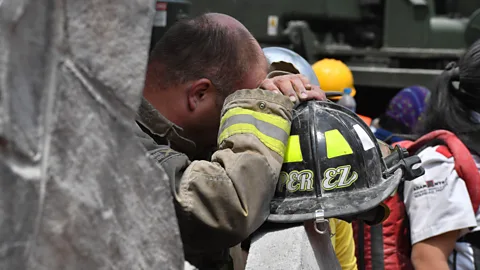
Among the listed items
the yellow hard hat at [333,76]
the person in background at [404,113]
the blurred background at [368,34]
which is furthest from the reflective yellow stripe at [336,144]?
the blurred background at [368,34]

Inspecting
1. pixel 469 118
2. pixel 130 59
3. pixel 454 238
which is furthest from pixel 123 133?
pixel 469 118

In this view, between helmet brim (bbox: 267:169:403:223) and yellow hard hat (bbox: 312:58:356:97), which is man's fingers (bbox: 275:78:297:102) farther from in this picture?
yellow hard hat (bbox: 312:58:356:97)

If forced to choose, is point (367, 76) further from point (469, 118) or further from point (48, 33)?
point (48, 33)

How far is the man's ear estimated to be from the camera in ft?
4.55

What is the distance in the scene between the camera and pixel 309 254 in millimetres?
1233

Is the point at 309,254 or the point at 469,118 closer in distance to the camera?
the point at 309,254

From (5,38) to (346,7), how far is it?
293 inches

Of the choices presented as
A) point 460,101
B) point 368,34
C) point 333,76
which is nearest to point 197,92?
point 460,101

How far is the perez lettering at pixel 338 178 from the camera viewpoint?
129 cm

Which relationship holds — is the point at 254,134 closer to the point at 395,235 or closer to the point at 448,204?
the point at 448,204

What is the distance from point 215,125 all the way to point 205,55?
0.15 m

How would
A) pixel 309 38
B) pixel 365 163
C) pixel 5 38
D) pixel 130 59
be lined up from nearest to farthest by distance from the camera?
pixel 5 38
pixel 130 59
pixel 365 163
pixel 309 38

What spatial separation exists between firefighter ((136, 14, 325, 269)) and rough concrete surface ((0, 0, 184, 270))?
31 cm

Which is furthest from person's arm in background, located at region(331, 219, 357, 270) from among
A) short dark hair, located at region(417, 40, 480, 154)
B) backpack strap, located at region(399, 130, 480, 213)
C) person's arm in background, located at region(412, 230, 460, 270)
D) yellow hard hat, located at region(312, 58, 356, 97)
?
yellow hard hat, located at region(312, 58, 356, 97)
